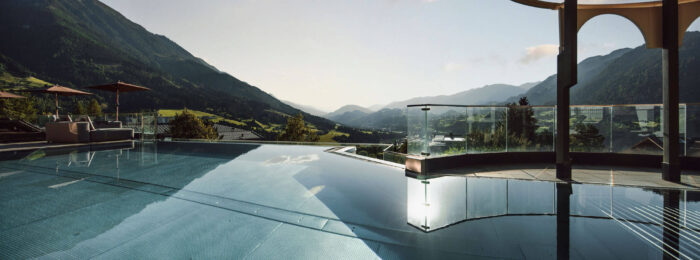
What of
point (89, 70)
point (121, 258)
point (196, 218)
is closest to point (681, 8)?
point (196, 218)

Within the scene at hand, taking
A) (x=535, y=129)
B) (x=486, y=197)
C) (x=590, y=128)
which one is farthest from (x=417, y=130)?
(x=590, y=128)

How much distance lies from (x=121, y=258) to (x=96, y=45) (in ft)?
358

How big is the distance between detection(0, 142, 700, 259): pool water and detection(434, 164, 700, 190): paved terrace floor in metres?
0.46

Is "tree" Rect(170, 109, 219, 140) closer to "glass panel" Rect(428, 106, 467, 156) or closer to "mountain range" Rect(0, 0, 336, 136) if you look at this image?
"glass panel" Rect(428, 106, 467, 156)

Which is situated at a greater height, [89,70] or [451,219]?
[89,70]

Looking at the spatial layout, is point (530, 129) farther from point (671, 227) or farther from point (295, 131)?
point (295, 131)

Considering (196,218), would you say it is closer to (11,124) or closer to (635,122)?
(635,122)

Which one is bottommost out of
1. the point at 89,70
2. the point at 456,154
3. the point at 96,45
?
the point at 456,154

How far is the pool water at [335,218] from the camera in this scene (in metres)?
2.04

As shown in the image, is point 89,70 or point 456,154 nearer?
point 456,154

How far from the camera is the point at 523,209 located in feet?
9.86

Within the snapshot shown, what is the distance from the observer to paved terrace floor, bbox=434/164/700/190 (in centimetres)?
436

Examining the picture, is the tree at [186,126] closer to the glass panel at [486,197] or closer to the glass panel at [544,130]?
the glass panel at [544,130]

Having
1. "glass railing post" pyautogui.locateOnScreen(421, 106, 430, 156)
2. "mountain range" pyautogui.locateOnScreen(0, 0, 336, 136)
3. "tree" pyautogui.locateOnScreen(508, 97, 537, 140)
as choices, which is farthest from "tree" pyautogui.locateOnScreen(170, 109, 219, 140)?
"mountain range" pyautogui.locateOnScreen(0, 0, 336, 136)
